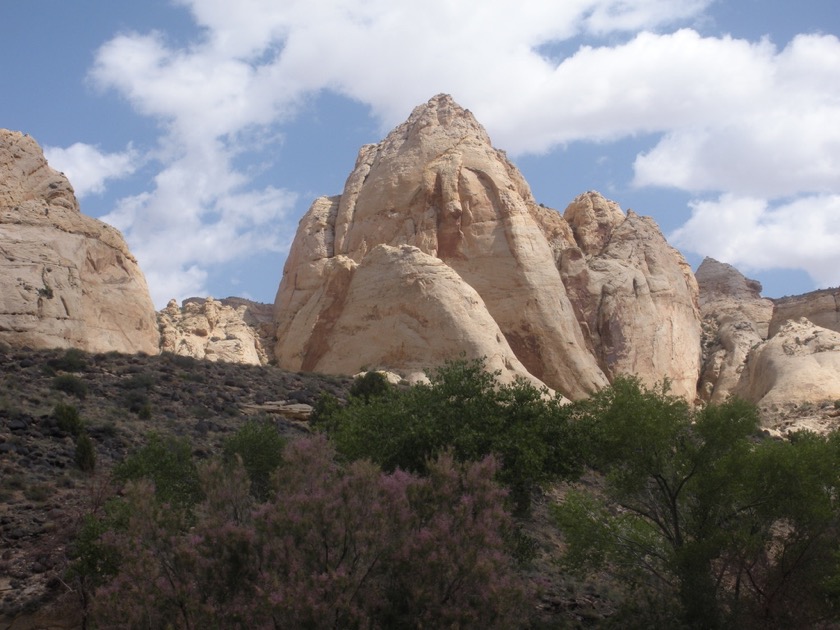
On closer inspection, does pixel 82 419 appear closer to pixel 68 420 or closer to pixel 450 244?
pixel 68 420

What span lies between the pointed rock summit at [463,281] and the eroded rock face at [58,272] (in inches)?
354

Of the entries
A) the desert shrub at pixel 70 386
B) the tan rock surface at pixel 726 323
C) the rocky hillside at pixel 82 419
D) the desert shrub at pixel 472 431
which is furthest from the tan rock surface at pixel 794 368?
the desert shrub at pixel 70 386

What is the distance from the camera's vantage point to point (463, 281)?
44.0m

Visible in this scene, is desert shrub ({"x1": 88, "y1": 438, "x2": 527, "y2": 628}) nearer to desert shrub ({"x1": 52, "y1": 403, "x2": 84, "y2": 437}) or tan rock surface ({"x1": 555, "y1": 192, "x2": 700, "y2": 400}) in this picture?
desert shrub ({"x1": 52, "y1": 403, "x2": 84, "y2": 437})

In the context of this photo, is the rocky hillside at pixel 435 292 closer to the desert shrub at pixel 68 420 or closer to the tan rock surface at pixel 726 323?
the tan rock surface at pixel 726 323

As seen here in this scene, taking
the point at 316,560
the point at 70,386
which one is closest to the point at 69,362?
the point at 70,386

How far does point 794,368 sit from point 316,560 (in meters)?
41.1

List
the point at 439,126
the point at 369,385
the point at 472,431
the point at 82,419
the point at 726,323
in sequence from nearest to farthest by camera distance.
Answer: the point at 472,431 → the point at 82,419 → the point at 369,385 → the point at 439,126 → the point at 726,323

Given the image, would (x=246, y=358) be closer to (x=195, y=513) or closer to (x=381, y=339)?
(x=381, y=339)

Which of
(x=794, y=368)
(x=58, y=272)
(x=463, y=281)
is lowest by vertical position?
(x=794, y=368)

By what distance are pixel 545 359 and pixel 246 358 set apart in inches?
533

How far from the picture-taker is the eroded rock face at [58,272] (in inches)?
1393

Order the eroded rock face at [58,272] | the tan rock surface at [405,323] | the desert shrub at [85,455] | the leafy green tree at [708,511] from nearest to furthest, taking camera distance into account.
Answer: the leafy green tree at [708,511] < the desert shrub at [85,455] < the eroded rock face at [58,272] < the tan rock surface at [405,323]

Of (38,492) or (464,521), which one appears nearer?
(464,521)
